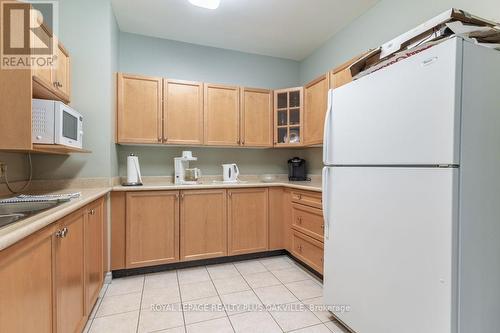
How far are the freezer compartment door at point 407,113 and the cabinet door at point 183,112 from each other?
5.80 ft

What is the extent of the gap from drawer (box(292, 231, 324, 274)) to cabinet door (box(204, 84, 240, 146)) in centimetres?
135

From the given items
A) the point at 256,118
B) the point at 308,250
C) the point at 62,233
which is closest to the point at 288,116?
the point at 256,118

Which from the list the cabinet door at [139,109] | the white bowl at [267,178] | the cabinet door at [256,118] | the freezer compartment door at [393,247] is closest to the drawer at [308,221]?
the freezer compartment door at [393,247]

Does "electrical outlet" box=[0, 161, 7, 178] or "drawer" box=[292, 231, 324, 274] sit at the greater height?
"electrical outlet" box=[0, 161, 7, 178]

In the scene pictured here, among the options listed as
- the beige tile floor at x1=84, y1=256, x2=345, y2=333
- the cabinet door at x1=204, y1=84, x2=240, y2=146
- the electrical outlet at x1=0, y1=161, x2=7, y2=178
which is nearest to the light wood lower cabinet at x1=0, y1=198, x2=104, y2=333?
the beige tile floor at x1=84, y1=256, x2=345, y2=333

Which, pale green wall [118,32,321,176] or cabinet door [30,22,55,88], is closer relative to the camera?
cabinet door [30,22,55,88]

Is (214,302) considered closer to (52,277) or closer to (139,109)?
(52,277)

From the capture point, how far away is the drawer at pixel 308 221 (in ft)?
7.69

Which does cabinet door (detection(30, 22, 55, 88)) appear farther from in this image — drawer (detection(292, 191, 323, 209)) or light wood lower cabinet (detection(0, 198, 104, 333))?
drawer (detection(292, 191, 323, 209))

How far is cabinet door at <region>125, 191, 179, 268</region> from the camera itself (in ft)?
8.06

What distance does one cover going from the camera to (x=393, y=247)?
1.29 m

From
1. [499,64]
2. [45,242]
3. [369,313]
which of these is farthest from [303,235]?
[45,242]

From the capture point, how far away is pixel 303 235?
2.62 metres

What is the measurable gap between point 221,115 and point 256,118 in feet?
1.53
